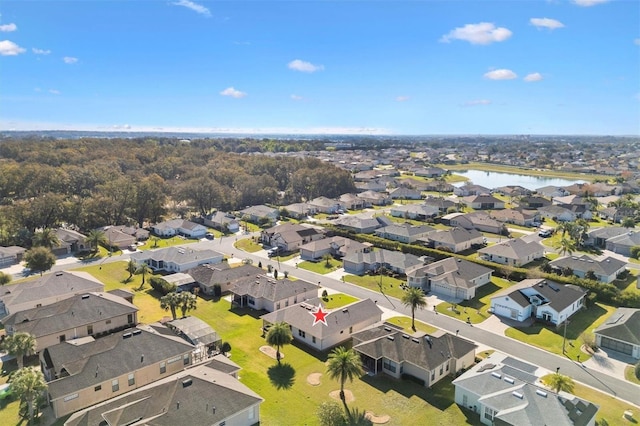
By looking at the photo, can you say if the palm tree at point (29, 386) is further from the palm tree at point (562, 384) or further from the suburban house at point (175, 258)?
the palm tree at point (562, 384)

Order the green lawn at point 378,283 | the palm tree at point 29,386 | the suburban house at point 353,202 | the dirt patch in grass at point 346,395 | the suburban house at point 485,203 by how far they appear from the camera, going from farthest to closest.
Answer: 1. the suburban house at point 353,202
2. the suburban house at point 485,203
3. the green lawn at point 378,283
4. the dirt patch in grass at point 346,395
5. the palm tree at point 29,386

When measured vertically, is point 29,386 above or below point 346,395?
above

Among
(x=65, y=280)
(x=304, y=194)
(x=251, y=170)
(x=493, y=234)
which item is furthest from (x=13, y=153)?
(x=493, y=234)

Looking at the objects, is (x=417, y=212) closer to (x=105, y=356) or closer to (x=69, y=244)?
(x=69, y=244)

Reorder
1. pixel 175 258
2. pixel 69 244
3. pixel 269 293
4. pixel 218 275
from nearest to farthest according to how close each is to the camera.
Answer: pixel 269 293 → pixel 218 275 → pixel 175 258 → pixel 69 244

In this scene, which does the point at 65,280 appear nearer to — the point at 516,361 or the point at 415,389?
the point at 415,389

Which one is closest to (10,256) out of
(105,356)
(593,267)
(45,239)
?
(45,239)

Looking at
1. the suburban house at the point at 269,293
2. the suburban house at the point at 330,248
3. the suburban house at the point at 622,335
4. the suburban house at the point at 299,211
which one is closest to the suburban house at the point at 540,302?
the suburban house at the point at 622,335
